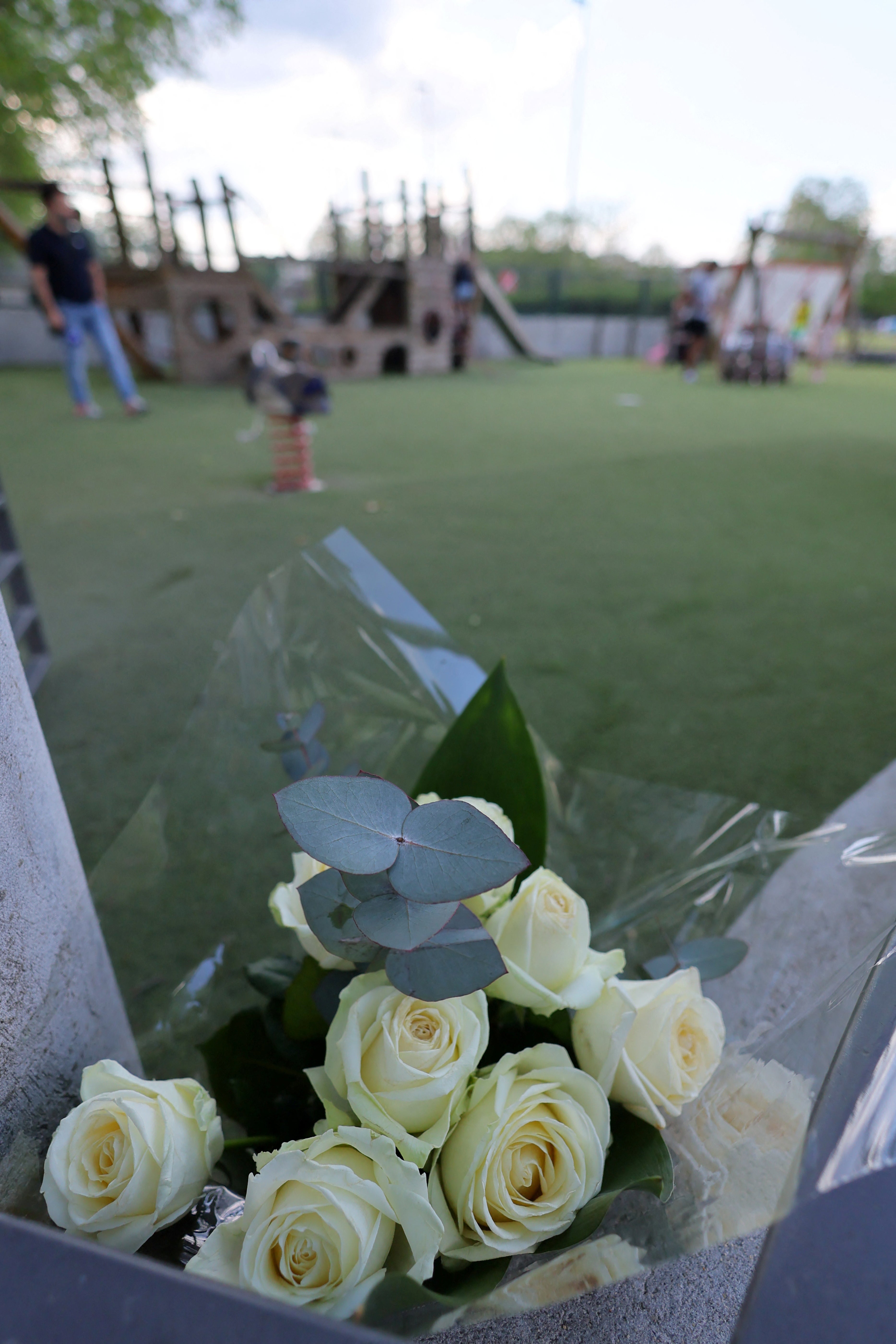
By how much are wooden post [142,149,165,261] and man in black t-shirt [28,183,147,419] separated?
92.2 inches

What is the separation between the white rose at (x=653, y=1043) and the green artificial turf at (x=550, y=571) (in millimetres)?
1276

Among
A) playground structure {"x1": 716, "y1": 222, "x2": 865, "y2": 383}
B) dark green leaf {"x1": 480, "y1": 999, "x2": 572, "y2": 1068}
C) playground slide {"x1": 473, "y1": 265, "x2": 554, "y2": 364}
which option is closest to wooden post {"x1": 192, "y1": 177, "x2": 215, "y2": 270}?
playground slide {"x1": 473, "y1": 265, "x2": 554, "y2": 364}

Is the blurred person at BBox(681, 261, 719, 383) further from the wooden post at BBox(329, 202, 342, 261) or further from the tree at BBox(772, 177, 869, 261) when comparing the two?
the tree at BBox(772, 177, 869, 261)

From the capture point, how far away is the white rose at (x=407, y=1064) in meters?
0.40

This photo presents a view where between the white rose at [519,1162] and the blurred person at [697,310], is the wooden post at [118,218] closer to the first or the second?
the blurred person at [697,310]

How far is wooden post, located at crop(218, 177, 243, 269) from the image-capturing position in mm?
8211

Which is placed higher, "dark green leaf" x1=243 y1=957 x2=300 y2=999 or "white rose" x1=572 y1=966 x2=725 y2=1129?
"white rose" x1=572 y1=966 x2=725 y2=1129

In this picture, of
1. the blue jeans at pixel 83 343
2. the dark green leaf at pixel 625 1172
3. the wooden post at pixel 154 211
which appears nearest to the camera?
the dark green leaf at pixel 625 1172

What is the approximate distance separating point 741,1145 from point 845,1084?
0.51ft

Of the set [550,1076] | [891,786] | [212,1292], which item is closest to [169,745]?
[891,786]

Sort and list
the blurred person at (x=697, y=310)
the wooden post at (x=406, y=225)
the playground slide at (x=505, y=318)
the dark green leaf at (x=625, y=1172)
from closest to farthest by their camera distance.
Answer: the dark green leaf at (x=625, y=1172), the wooden post at (x=406, y=225), the blurred person at (x=697, y=310), the playground slide at (x=505, y=318)

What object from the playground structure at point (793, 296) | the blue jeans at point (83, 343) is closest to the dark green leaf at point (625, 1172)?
the blue jeans at point (83, 343)

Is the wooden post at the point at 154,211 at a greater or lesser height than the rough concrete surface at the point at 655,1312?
greater

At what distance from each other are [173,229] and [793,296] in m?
9.09
